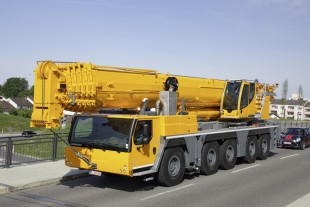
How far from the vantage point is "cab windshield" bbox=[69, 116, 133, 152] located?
33.6ft

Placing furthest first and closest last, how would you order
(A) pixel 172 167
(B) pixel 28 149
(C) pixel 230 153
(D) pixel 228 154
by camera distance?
(C) pixel 230 153
(D) pixel 228 154
(B) pixel 28 149
(A) pixel 172 167

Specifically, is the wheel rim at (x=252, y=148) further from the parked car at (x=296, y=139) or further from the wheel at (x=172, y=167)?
the parked car at (x=296, y=139)

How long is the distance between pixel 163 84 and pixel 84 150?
11.0ft

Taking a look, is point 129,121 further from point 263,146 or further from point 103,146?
point 263,146

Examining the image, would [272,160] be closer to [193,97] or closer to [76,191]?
[193,97]

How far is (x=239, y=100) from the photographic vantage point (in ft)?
52.5

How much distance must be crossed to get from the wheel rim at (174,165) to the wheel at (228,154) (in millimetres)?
3058

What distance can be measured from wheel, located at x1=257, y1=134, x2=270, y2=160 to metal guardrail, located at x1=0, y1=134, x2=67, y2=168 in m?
8.64

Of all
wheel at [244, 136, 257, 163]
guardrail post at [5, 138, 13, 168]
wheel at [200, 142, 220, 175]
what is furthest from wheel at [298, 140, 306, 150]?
guardrail post at [5, 138, 13, 168]

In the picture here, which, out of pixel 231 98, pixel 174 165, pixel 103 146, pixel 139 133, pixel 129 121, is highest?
pixel 231 98

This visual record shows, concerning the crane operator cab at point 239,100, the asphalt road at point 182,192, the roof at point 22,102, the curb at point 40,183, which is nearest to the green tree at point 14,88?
the roof at point 22,102

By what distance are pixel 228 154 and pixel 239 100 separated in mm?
Answer: 2578

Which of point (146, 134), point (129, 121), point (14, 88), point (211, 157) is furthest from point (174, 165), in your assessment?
point (14, 88)

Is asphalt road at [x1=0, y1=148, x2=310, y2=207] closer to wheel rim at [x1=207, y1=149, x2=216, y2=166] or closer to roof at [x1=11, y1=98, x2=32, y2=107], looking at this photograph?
wheel rim at [x1=207, y1=149, x2=216, y2=166]
